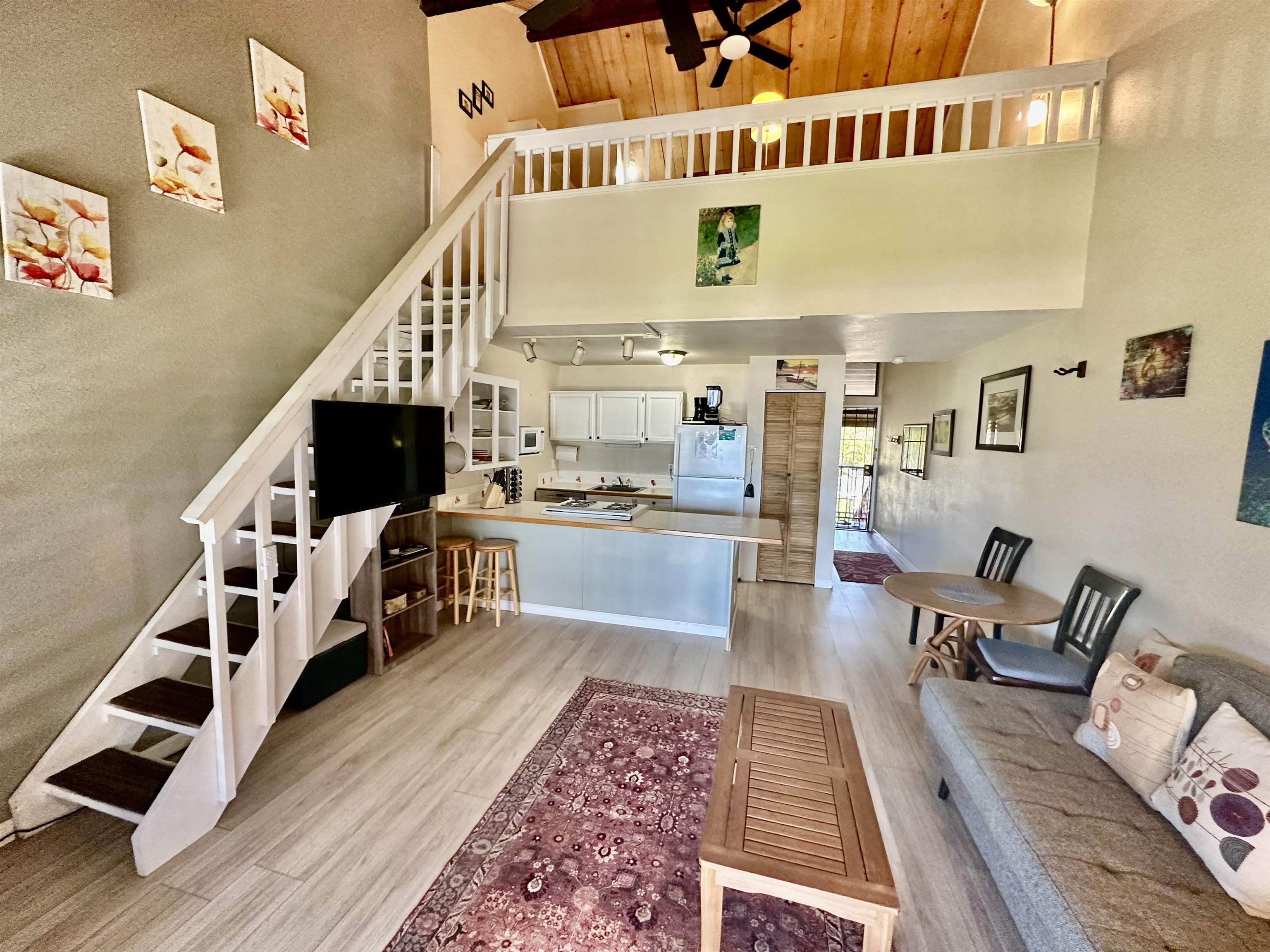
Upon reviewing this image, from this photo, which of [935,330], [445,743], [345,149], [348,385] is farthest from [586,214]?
[445,743]

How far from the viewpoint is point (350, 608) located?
123 inches

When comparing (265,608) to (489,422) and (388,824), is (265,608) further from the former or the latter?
(489,422)

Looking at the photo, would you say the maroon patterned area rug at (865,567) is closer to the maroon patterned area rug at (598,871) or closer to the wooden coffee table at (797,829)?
the maroon patterned area rug at (598,871)

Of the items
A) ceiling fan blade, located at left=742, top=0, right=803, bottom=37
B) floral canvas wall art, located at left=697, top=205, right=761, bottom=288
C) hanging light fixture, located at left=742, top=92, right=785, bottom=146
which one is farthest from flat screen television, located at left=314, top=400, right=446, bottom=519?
ceiling fan blade, located at left=742, top=0, right=803, bottom=37

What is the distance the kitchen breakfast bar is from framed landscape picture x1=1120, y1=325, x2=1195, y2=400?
2.07m

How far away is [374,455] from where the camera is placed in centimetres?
227

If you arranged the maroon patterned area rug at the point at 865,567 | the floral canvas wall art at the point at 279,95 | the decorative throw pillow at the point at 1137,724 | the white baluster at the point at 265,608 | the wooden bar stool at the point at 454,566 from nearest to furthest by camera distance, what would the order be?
the decorative throw pillow at the point at 1137,724
the white baluster at the point at 265,608
the floral canvas wall art at the point at 279,95
the wooden bar stool at the point at 454,566
the maroon patterned area rug at the point at 865,567

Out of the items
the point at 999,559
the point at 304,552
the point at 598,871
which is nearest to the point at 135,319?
the point at 304,552

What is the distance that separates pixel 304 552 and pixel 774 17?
4611 millimetres

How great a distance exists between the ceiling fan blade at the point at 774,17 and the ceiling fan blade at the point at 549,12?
5.55ft

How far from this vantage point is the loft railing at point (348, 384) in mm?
1745

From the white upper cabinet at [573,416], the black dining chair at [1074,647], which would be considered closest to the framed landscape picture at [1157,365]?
the black dining chair at [1074,647]

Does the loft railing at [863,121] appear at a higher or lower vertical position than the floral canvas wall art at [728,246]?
higher

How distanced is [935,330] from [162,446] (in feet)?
15.6
